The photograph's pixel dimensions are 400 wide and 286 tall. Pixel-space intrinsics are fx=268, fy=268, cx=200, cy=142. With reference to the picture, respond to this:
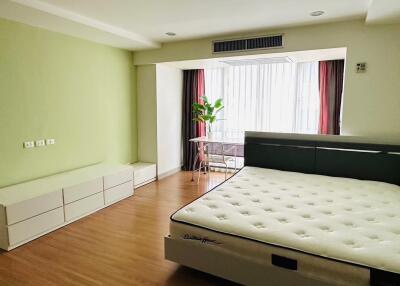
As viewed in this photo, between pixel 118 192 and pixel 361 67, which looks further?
pixel 118 192

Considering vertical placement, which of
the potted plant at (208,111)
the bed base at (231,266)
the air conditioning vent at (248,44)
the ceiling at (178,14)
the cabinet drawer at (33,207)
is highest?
the ceiling at (178,14)

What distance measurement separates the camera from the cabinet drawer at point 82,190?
329 cm

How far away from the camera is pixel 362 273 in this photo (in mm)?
1619

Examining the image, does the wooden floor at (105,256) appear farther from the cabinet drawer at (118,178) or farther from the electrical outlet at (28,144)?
the electrical outlet at (28,144)

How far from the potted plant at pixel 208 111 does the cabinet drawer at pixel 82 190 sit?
2498 mm

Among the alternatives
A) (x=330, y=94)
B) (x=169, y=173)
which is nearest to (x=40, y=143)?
(x=169, y=173)

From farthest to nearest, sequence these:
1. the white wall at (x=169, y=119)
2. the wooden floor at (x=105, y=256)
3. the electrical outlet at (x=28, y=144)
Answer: the white wall at (x=169, y=119), the electrical outlet at (x=28, y=144), the wooden floor at (x=105, y=256)

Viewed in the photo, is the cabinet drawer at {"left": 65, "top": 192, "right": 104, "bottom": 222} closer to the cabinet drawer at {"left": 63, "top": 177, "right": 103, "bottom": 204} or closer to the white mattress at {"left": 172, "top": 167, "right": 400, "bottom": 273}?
the cabinet drawer at {"left": 63, "top": 177, "right": 103, "bottom": 204}

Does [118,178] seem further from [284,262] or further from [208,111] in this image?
[284,262]

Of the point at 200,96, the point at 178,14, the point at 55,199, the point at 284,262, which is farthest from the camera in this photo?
the point at 200,96

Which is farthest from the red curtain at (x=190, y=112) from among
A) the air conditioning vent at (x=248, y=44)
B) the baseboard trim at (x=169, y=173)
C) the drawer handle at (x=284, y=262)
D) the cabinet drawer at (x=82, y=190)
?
the drawer handle at (x=284, y=262)

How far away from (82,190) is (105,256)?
3.79 ft

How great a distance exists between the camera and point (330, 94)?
15.5 ft

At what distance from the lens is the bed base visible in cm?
183
